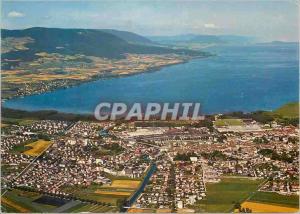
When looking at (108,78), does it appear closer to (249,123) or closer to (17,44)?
(17,44)

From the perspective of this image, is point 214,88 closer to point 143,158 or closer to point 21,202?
point 143,158

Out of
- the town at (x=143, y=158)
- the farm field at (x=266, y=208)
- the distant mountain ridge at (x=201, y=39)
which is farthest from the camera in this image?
the distant mountain ridge at (x=201, y=39)

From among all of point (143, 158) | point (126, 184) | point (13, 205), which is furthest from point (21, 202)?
point (143, 158)

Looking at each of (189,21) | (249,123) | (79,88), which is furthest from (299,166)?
(79,88)

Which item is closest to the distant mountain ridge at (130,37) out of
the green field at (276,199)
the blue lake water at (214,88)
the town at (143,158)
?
the blue lake water at (214,88)

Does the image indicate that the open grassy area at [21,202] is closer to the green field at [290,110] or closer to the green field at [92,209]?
the green field at [92,209]

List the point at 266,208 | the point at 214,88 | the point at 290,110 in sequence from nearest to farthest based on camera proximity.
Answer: the point at 266,208 → the point at 290,110 → the point at 214,88
